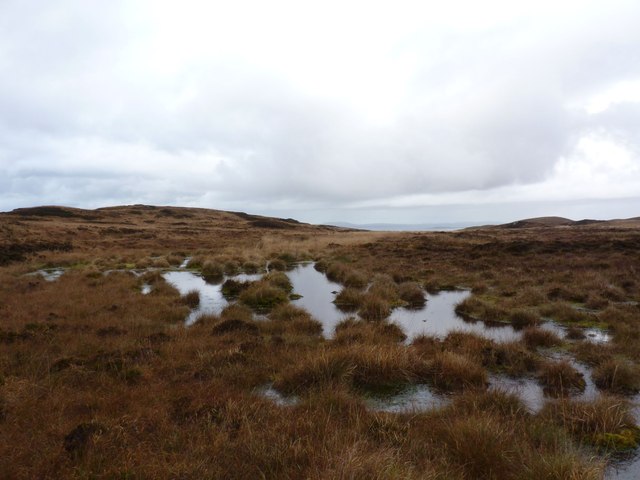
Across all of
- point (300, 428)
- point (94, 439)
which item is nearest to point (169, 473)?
point (94, 439)

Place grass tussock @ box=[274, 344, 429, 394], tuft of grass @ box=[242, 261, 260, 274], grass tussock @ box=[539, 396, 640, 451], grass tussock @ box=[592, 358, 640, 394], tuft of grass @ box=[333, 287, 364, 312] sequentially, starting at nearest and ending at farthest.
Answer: grass tussock @ box=[539, 396, 640, 451]
grass tussock @ box=[592, 358, 640, 394]
grass tussock @ box=[274, 344, 429, 394]
tuft of grass @ box=[333, 287, 364, 312]
tuft of grass @ box=[242, 261, 260, 274]

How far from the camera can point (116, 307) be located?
14.2m

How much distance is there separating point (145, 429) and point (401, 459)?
357 centimetres

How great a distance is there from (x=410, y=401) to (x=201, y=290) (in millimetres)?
14308

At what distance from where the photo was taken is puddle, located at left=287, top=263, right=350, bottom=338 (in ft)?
44.1

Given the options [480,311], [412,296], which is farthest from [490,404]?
[412,296]

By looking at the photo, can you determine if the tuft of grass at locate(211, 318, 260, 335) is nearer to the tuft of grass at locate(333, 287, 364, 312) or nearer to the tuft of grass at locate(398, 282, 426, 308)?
the tuft of grass at locate(333, 287, 364, 312)

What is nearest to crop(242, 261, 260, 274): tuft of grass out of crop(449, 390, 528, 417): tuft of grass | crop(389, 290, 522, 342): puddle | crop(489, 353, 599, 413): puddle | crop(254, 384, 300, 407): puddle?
crop(389, 290, 522, 342): puddle

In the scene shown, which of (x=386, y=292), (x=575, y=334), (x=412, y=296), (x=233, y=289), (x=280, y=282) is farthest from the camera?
(x=280, y=282)

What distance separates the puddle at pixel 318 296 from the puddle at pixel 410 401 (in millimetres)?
3983

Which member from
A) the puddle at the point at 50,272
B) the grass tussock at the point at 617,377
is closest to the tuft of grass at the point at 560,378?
the grass tussock at the point at 617,377

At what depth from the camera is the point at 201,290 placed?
19.4 m

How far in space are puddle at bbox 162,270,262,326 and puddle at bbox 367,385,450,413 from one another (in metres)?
7.55

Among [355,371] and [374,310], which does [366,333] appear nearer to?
[355,371]
